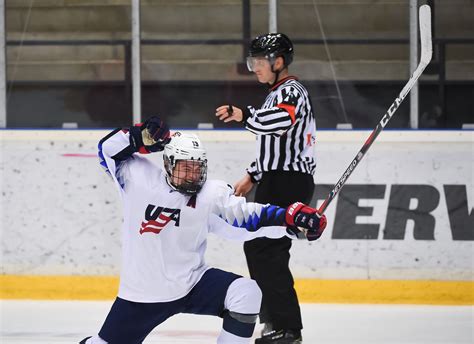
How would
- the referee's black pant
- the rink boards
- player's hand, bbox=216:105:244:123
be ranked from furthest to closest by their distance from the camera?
the rink boards → the referee's black pant → player's hand, bbox=216:105:244:123

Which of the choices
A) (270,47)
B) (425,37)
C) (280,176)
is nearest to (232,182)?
(280,176)

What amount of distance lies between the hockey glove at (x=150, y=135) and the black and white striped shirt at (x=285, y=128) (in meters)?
0.72

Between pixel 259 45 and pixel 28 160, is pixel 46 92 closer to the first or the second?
pixel 28 160

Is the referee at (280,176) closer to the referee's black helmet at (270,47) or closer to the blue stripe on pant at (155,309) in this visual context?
the referee's black helmet at (270,47)

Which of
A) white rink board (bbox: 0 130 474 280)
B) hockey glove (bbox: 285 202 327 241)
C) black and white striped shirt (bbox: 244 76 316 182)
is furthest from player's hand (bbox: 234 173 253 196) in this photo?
white rink board (bbox: 0 130 474 280)

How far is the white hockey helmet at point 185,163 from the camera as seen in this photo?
3.23m

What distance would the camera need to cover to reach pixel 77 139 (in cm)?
561

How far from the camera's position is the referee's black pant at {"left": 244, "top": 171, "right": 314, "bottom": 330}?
13.2 ft

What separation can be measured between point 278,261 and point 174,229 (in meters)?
0.86

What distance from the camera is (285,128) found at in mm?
3908

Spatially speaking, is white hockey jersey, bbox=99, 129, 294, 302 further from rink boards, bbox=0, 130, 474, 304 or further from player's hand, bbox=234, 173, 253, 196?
rink boards, bbox=0, 130, 474, 304

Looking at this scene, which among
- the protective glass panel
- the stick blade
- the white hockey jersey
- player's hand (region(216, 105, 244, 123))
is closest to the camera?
the white hockey jersey

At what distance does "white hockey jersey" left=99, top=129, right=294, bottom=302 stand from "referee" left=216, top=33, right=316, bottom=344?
0.72 meters

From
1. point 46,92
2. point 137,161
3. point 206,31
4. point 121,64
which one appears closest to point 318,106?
point 206,31
